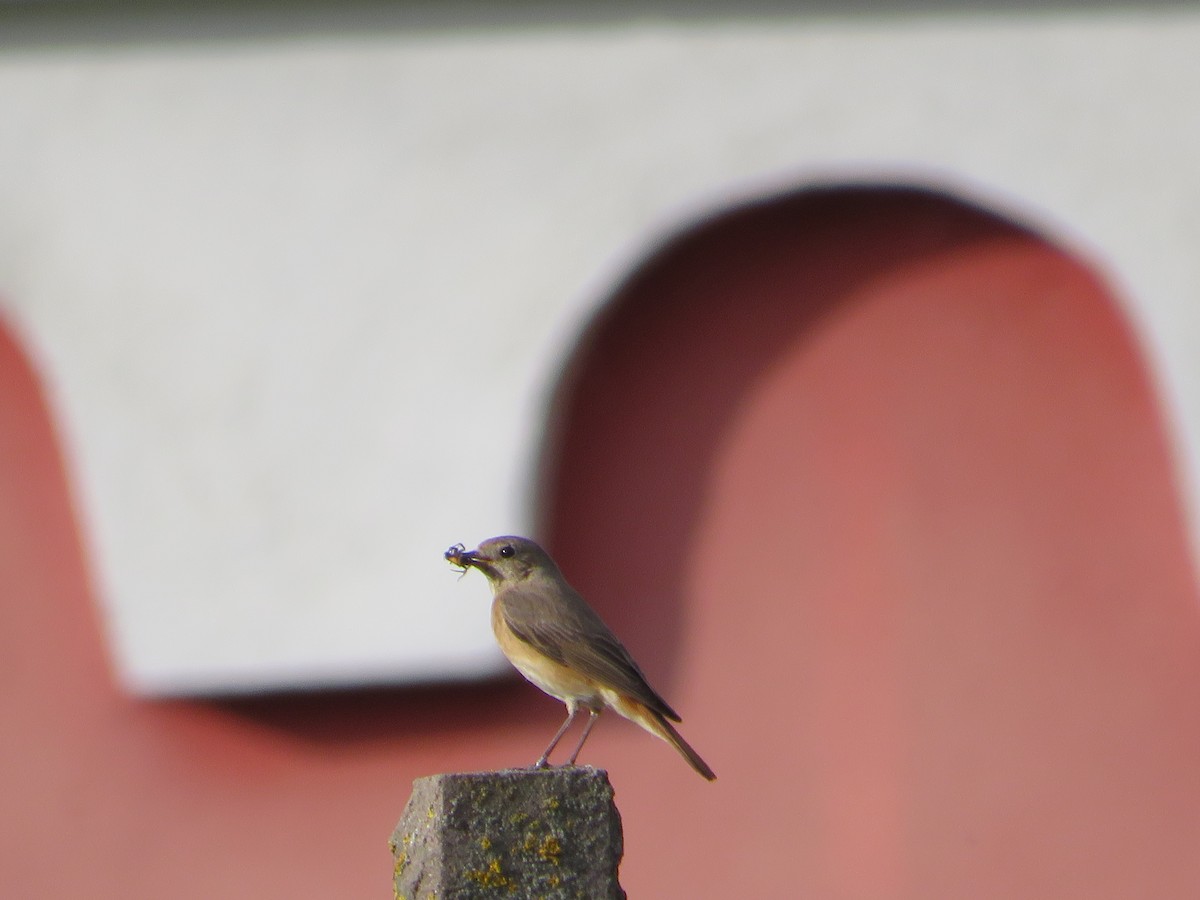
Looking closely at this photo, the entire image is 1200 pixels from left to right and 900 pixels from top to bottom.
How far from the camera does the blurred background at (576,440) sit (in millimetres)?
7527

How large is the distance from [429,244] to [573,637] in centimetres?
268

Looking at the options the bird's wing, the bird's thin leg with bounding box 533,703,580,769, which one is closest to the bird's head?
the bird's wing

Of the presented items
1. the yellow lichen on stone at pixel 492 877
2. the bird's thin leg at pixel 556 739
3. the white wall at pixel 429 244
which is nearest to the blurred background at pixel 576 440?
the white wall at pixel 429 244

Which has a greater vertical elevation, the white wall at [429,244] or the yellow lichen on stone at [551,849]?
the white wall at [429,244]

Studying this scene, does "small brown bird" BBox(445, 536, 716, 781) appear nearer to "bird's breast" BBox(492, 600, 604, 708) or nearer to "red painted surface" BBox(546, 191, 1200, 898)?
"bird's breast" BBox(492, 600, 604, 708)

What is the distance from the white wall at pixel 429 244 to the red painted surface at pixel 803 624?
1.13 ft

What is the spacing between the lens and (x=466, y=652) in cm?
745

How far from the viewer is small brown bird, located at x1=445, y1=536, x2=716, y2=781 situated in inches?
210

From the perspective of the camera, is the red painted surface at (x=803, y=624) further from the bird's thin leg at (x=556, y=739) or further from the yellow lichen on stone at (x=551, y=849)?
the yellow lichen on stone at (x=551, y=849)

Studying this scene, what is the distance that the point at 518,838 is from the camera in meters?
3.64

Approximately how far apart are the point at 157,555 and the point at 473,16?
270cm

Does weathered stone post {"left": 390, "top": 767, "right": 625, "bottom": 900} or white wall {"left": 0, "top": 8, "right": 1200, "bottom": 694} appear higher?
white wall {"left": 0, "top": 8, "right": 1200, "bottom": 694}

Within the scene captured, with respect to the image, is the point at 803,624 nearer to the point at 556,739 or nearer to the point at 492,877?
the point at 556,739

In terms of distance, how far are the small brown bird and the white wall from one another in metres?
1.58
